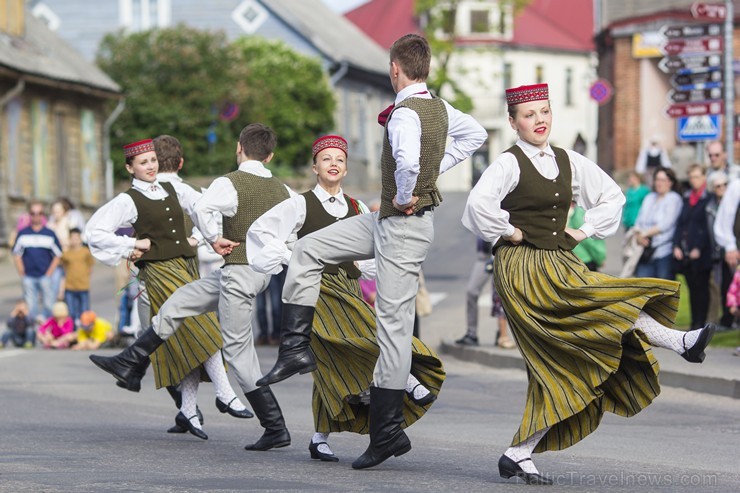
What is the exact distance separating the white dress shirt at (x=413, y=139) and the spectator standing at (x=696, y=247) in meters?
7.87

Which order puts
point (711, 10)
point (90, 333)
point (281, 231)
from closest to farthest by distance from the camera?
point (281, 231) → point (711, 10) → point (90, 333)

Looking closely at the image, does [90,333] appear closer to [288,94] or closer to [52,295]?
[52,295]

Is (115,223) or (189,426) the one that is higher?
(115,223)

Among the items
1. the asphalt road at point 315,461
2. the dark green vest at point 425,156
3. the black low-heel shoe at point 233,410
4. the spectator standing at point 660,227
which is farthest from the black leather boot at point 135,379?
the spectator standing at point 660,227

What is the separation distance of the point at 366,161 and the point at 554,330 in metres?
49.1

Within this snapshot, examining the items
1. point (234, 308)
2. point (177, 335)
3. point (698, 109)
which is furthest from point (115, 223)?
point (698, 109)

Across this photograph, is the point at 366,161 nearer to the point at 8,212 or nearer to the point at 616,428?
the point at 8,212

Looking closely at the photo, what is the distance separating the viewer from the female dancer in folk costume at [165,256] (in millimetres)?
8734

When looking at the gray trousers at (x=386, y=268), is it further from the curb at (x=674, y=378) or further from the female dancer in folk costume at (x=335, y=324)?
the curb at (x=674, y=378)

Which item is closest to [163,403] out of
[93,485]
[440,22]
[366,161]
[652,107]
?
[93,485]

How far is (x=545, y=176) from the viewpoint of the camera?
6.89 metres

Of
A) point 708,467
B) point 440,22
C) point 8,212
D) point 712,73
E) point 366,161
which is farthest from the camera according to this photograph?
point 440,22

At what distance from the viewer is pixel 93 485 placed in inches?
261

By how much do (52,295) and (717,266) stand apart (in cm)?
816
